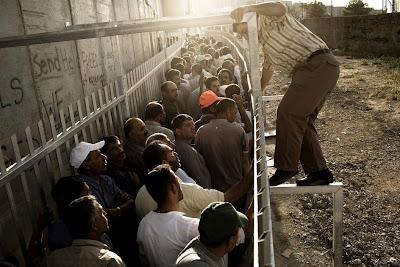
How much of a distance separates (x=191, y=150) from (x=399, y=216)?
9.87 feet

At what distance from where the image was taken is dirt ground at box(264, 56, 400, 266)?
4496 millimetres

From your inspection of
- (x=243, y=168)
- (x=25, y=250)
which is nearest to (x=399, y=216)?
(x=243, y=168)

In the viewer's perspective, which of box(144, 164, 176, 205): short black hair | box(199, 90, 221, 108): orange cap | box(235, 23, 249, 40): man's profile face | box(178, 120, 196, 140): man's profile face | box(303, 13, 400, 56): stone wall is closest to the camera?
box(144, 164, 176, 205): short black hair

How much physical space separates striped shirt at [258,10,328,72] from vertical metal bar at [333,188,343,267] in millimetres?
1321

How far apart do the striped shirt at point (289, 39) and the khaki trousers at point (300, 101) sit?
0.08 meters

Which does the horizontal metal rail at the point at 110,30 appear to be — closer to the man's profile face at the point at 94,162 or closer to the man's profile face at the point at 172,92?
the man's profile face at the point at 94,162

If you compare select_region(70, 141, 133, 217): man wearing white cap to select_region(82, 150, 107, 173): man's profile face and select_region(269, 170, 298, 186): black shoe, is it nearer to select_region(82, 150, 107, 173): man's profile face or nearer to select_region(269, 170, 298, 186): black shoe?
select_region(82, 150, 107, 173): man's profile face

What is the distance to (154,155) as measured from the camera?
10.8ft

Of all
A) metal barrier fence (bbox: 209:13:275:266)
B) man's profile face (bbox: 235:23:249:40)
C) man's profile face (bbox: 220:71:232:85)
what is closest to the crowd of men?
metal barrier fence (bbox: 209:13:275:266)

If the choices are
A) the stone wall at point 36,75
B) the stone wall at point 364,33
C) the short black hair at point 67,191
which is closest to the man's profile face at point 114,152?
the stone wall at point 36,75

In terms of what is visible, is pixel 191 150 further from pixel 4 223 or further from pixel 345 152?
pixel 345 152

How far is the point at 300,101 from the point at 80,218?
1902mm

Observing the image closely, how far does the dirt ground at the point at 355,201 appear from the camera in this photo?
4.50 meters

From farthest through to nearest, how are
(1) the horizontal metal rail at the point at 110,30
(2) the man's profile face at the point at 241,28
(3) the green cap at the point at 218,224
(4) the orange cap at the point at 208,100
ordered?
(4) the orange cap at the point at 208,100 → (2) the man's profile face at the point at 241,28 → (1) the horizontal metal rail at the point at 110,30 → (3) the green cap at the point at 218,224
